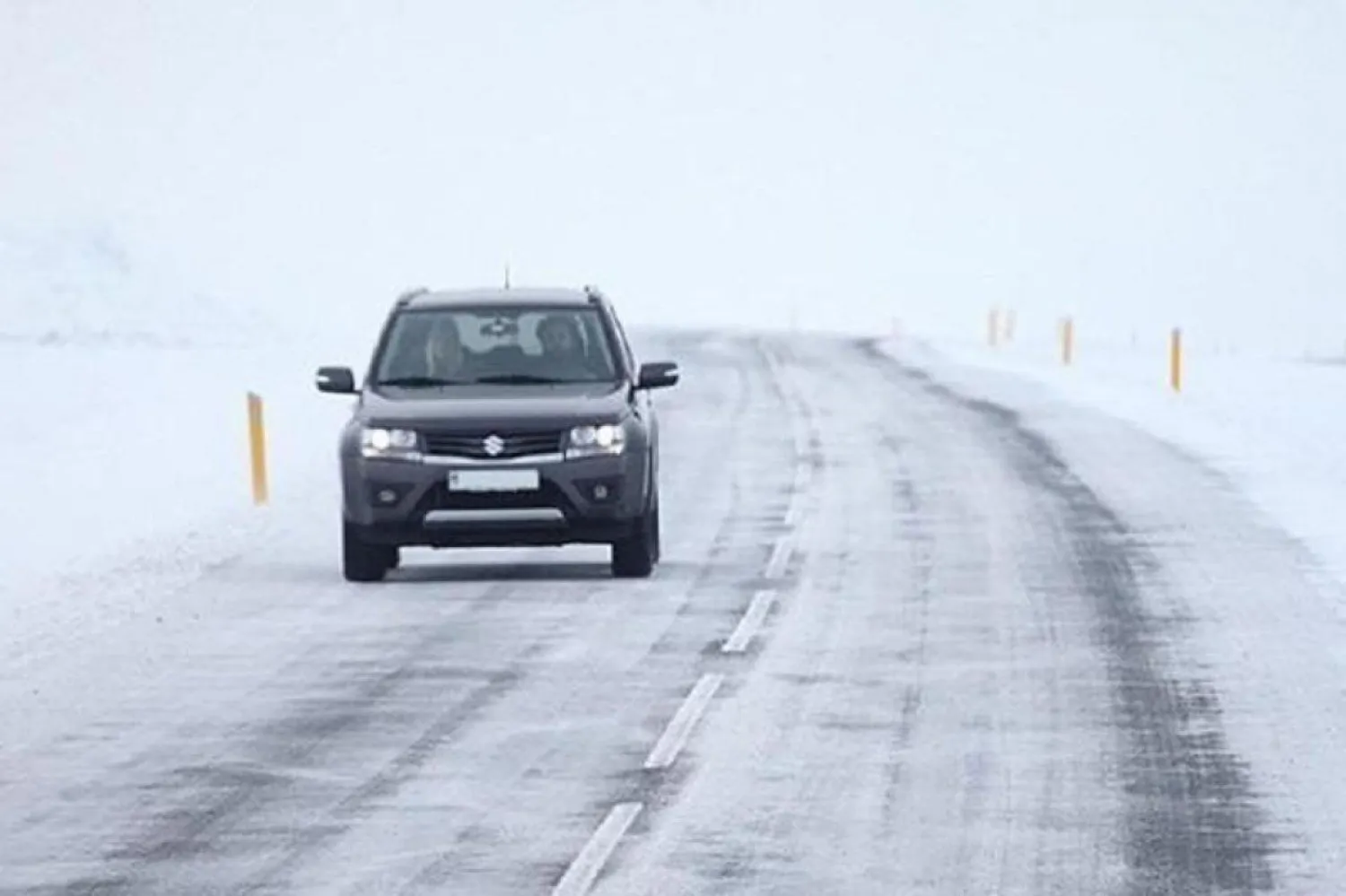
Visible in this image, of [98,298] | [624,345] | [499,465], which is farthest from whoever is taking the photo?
[98,298]

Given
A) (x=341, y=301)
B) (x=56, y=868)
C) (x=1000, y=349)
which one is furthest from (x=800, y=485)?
(x=341, y=301)

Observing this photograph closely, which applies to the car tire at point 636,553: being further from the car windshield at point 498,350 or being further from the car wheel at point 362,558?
the car wheel at point 362,558

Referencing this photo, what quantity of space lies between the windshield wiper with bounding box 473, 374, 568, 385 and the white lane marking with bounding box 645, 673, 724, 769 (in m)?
5.15

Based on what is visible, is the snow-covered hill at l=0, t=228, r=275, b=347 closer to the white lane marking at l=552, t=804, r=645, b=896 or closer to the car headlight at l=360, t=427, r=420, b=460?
the car headlight at l=360, t=427, r=420, b=460

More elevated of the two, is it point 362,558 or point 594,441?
point 594,441

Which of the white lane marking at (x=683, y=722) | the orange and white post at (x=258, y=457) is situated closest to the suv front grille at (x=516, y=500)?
the white lane marking at (x=683, y=722)

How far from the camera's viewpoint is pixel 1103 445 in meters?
31.8

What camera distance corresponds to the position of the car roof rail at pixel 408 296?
2081 centimetres

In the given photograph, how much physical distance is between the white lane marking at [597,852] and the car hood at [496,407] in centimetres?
782

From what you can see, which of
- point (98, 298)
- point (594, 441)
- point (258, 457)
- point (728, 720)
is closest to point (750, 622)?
point (594, 441)

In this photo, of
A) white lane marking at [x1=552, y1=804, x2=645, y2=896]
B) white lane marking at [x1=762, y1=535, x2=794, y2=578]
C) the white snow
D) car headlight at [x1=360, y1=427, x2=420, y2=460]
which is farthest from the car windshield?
white lane marking at [x1=552, y1=804, x2=645, y2=896]

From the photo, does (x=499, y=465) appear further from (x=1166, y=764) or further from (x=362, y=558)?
(x=1166, y=764)

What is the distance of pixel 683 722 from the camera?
13648mm

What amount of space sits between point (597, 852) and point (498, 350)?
32.7 ft
